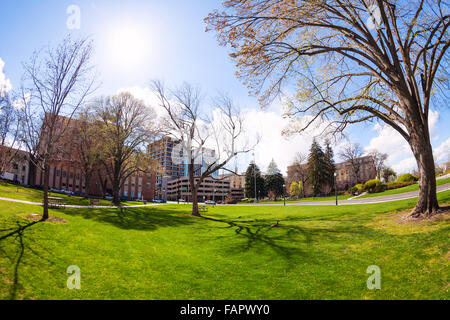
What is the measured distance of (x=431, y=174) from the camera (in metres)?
9.38

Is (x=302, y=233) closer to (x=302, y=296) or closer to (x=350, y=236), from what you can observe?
(x=350, y=236)

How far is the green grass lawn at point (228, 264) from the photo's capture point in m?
5.38

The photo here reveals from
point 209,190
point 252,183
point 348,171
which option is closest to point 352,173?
point 348,171

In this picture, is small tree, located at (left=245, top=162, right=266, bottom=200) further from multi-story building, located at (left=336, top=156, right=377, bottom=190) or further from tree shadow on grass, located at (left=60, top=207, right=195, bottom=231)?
tree shadow on grass, located at (left=60, top=207, right=195, bottom=231)

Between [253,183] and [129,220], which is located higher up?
[253,183]

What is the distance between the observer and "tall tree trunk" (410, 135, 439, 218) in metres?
9.31

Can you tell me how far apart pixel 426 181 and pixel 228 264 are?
8.98 m

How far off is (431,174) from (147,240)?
43.0 ft

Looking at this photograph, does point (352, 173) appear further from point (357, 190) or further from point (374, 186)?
point (374, 186)

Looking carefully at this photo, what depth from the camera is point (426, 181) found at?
9.40 meters

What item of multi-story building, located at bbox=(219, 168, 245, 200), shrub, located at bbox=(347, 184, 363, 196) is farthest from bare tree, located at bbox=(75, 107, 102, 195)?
multi-story building, located at bbox=(219, 168, 245, 200)

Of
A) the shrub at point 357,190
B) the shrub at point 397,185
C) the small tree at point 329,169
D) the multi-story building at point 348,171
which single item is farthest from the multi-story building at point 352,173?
the shrub at point 397,185

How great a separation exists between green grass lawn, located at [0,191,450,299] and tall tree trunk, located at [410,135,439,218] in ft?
3.21
